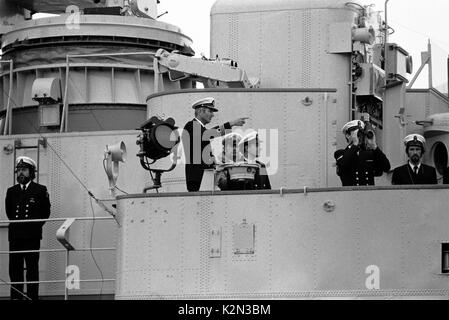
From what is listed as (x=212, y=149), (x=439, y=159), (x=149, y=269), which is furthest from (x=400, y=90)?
(x=149, y=269)

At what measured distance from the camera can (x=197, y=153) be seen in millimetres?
20938

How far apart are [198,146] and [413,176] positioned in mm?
2583

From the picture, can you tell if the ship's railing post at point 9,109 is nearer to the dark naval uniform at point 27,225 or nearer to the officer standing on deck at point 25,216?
the officer standing on deck at point 25,216

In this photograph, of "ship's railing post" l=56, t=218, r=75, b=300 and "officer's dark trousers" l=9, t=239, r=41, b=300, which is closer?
"ship's railing post" l=56, t=218, r=75, b=300

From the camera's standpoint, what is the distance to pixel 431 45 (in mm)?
24281

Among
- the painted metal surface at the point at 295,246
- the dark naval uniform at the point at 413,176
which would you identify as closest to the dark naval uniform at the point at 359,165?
the dark naval uniform at the point at 413,176

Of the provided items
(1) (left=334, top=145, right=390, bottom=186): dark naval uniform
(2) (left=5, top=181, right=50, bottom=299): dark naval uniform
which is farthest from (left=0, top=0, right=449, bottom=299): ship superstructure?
(1) (left=334, top=145, right=390, bottom=186): dark naval uniform

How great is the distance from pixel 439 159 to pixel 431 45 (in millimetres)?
2127

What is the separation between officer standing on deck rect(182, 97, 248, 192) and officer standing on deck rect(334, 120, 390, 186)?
1358 mm

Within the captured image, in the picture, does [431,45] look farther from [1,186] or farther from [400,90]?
[1,186]

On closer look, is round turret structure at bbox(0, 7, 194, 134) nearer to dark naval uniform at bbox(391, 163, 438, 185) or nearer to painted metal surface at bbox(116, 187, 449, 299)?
painted metal surface at bbox(116, 187, 449, 299)

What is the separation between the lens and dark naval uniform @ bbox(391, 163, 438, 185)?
67.3 ft

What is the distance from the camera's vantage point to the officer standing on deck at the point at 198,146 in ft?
68.6
